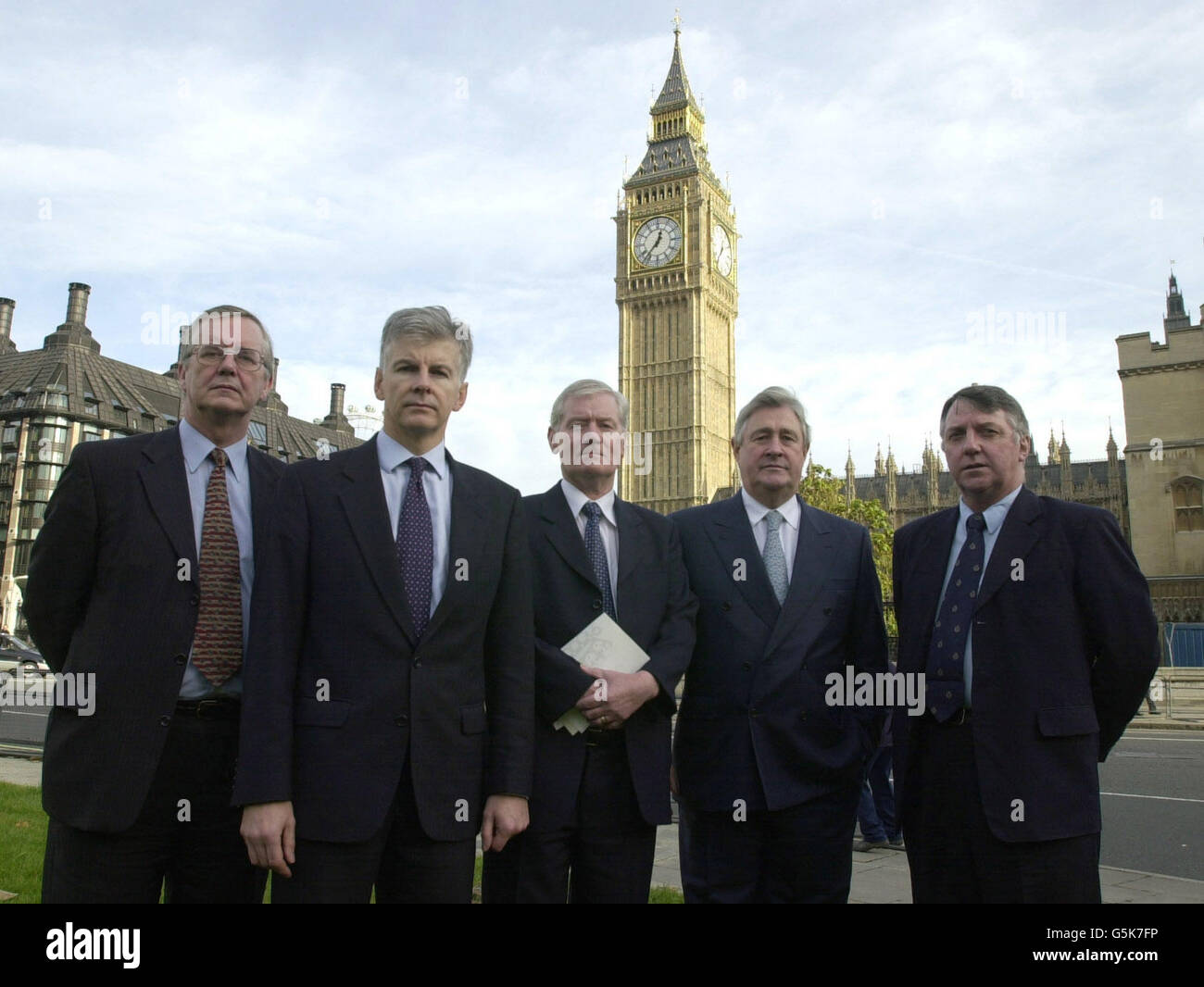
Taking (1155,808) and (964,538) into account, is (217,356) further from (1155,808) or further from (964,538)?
(1155,808)

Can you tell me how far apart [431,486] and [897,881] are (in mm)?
4664

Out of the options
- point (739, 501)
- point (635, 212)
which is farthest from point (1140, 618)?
point (635, 212)

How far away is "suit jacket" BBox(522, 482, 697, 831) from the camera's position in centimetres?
322

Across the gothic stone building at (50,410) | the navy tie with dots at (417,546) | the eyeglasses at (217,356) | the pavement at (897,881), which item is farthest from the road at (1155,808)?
the gothic stone building at (50,410)

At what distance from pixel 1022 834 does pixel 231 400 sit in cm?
318

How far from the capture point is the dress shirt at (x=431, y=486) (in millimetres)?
3102

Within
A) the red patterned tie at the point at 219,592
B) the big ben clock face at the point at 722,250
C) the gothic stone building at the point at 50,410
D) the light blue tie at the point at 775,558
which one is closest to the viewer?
the red patterned tie at the point at 219,592

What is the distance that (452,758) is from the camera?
2891 millimetres

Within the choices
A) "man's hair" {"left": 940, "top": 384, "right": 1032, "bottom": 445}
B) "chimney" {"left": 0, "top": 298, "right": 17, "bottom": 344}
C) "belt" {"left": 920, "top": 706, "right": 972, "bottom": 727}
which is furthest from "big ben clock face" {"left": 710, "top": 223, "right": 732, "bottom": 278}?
"belt" {"left": 920, "top": 706, "right": 972, "bottom": 727}

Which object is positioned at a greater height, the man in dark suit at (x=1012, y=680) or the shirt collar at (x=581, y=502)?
the shirt collar at (x=581, y=502)

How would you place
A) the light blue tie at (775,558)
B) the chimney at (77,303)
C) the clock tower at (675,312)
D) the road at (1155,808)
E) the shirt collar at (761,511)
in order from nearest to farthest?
the light blue tie at (775,558), the shirt collar at (761,511), the road at (1155,808), the chimney at (77,303), the clock tower at (675,312)

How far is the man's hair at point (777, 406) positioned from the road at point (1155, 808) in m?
4.63

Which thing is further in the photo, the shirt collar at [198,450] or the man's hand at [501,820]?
the shirt collar at [198,450]

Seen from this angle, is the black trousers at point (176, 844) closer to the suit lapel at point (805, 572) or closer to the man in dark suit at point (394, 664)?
the man in dark suit at point (394, 664)
